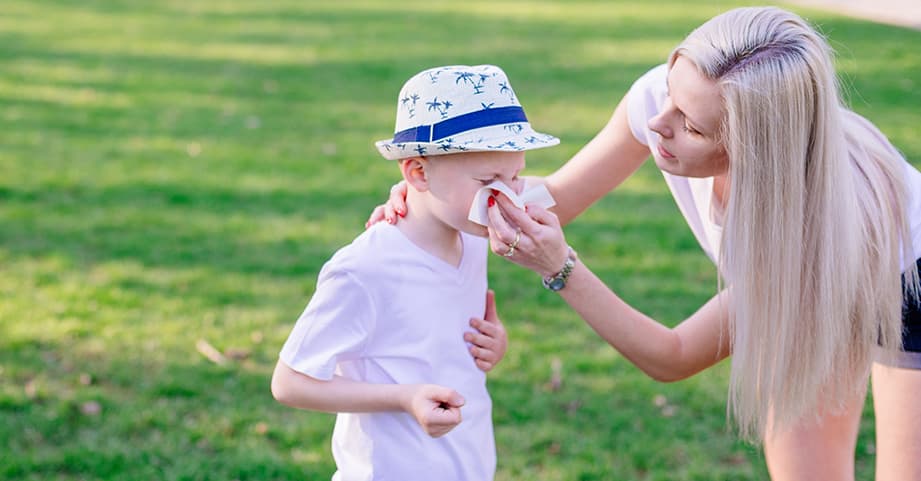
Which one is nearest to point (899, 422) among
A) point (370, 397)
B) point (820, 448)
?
point (820, 448)

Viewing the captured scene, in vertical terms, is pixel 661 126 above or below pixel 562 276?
above

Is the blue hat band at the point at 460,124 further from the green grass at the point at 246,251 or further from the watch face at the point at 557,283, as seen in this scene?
the green grass at the point at 246,251

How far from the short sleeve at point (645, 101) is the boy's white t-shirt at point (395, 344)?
0.76 metres

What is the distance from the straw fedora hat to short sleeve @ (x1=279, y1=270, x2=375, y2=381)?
31 centimetres

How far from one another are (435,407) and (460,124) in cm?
60

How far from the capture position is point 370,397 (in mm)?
2285

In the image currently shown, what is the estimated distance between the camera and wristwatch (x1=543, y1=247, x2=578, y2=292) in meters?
2.53

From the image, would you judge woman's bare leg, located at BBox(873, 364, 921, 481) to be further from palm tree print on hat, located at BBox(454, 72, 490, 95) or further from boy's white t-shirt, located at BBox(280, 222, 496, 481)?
palm tree print on hat, located at BBox(454, 72, 490, 95)

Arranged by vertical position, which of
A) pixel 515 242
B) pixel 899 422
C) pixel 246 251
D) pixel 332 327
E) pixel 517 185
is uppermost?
pixel 517 185

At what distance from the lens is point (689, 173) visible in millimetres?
2592

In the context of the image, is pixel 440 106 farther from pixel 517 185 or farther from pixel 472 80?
pixel 517 185

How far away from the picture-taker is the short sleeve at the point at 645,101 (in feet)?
9.51

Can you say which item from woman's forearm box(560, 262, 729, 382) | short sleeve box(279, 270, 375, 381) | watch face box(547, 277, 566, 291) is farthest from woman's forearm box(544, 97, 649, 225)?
short sleeve box(279, 270, 375, 381)

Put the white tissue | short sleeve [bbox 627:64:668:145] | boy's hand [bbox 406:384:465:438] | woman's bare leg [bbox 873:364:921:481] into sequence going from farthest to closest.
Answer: short sleeve [bbox 627:64:668:145]
woman's bare leg [bbox 873:364:921:481]
the white tissue
boy's hand [bbox 406:384:465:438]
